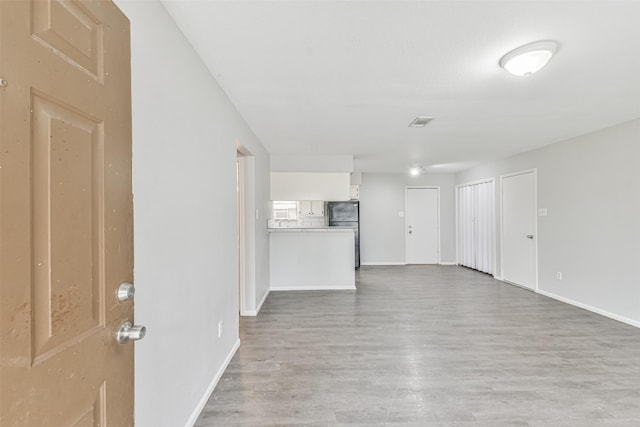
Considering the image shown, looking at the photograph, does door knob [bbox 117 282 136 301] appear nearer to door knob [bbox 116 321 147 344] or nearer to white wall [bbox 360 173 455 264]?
door knob [bbox 116 321 147 344]

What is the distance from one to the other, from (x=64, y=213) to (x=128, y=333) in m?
0.43

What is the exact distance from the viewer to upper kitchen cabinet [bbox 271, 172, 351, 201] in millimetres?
5426

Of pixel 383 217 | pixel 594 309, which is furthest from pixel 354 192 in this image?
pixel 594 309

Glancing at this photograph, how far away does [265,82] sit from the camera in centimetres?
248

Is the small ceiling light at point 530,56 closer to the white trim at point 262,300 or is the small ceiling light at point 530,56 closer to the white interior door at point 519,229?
the white trim at point 262,300

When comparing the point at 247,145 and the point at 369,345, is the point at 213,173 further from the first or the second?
the point at 369,345

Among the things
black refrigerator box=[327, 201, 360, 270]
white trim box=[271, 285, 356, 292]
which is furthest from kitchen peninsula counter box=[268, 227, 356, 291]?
black refrigerator box=[327, 201, 360, 270]

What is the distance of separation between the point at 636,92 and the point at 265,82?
10.3 feet

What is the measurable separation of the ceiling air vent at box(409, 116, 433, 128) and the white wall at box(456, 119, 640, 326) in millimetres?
2286

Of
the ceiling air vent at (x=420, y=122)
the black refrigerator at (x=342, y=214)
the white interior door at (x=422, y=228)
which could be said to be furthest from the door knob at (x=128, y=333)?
the white interior door at (x=422, y=228)

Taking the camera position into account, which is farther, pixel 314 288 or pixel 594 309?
pixel 314 288

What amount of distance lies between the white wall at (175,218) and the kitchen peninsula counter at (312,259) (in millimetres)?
2675

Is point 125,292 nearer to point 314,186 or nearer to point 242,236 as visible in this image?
Result: point 242,236

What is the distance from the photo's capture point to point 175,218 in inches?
66.8
